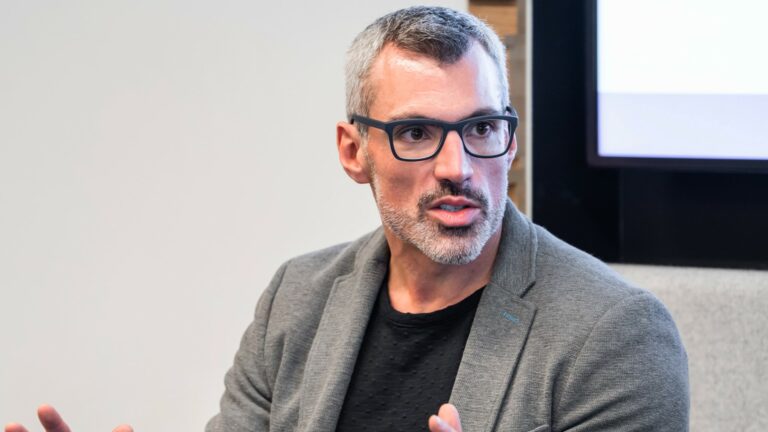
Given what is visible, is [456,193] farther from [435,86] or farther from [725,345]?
[725,345]

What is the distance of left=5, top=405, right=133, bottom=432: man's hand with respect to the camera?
1.41 m

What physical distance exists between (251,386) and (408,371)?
12.0 inches

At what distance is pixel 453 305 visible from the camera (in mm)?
1566

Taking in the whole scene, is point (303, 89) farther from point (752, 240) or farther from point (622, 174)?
point (752, 240)

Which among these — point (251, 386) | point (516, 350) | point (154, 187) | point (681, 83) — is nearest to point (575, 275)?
point (516, 350)

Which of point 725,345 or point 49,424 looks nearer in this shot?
point 49,424

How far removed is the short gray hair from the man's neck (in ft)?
0.75

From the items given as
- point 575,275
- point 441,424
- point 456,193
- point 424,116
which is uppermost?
point 424,116

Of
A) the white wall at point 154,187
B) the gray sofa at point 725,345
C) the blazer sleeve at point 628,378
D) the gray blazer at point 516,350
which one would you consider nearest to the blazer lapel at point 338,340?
the gray blazer at point 516,350

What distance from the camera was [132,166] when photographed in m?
2.27

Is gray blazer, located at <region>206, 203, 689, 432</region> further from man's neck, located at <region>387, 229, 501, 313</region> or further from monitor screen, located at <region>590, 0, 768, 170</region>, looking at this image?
monitor screen, located at <region>590, 0, 768, 170</region>

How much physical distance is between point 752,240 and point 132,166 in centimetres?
129

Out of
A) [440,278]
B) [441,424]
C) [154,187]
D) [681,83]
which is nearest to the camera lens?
[441,424]

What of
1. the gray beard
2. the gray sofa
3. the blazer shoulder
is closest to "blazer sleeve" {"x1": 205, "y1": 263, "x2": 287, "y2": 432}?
the gray beard
